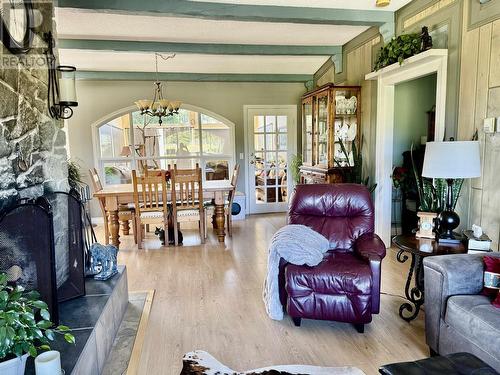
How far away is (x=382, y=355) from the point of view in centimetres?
222

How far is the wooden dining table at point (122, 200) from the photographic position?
4.54 meters

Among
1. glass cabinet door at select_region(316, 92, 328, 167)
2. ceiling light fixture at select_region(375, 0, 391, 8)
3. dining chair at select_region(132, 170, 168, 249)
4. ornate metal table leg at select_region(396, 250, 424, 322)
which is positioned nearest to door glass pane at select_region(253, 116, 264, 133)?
glass cabinet door at select_region(316, 92, 328, 167)

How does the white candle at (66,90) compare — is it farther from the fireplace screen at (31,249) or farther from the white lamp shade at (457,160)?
the white lamp shade at (457,160)

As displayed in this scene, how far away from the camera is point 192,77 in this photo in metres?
6.09

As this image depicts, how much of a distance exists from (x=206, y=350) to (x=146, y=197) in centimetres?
259

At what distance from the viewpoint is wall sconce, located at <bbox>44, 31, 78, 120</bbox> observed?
2467mm

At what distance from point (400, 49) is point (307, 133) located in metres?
2.45

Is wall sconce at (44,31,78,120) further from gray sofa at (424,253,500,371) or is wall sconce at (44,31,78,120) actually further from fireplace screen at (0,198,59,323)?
gray sofa at (424,253,500,371)

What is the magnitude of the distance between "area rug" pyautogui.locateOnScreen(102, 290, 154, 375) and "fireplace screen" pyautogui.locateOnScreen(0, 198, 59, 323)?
46 centimetres

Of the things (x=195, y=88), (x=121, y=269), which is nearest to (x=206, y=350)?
(x=121, y=269)

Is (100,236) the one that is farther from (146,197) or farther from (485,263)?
(485,263)

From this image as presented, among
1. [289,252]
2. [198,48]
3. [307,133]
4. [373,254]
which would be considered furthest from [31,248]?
[307,133]

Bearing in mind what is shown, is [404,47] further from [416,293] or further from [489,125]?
[416,293]

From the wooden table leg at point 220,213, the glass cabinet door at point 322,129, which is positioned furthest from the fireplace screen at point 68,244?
the glass cabinet door at point 322,129
